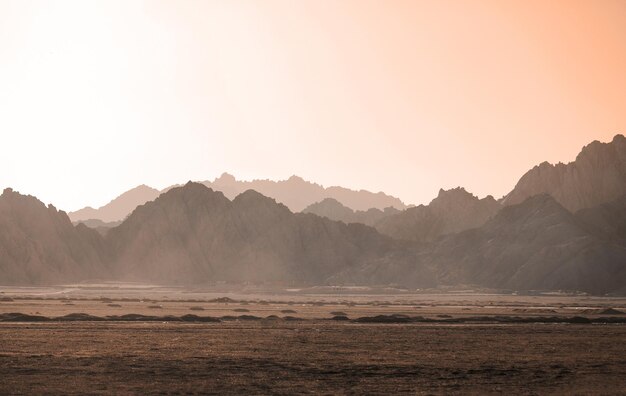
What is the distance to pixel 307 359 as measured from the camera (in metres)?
60.6

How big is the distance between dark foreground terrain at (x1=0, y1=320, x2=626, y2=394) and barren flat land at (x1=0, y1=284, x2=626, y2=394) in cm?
7

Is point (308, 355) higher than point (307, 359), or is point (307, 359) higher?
point (308, 355)

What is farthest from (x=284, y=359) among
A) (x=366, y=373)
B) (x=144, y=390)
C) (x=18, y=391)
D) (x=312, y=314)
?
(x=312, y=314)

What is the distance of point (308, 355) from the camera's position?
6272 centimetres

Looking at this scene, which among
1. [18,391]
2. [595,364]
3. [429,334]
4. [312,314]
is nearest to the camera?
[18,391]

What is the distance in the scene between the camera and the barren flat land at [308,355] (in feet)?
163

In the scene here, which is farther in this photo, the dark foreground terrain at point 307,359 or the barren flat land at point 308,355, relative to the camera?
the barren flat land at point 308,355

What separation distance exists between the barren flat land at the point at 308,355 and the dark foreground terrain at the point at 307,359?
0.22ft

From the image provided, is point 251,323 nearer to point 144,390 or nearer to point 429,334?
point 429,334

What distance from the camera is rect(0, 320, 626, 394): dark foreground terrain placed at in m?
49.5

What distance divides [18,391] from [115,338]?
85.5ft

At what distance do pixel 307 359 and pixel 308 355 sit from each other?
216 centimetres

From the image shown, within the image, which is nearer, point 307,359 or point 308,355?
point 307,359

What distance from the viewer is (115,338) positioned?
72.4 meters
